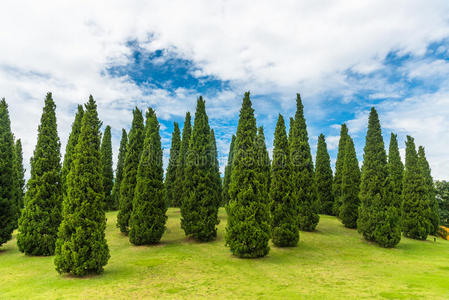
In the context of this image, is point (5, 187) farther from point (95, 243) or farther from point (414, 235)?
point (414, 235)

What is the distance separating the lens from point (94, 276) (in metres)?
13.5

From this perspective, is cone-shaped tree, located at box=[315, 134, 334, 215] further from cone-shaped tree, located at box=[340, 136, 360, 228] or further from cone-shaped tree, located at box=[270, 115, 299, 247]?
cone-shaped tree, located at box=[270, 115, 299, 247]

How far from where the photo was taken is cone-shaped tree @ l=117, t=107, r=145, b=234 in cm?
2422

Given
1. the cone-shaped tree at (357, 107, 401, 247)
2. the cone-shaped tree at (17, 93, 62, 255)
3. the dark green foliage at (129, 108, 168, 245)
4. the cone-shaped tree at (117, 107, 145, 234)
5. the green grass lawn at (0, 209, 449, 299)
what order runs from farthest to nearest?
the cone-shaped tree at (117, 107, 145, 234), the cone-shaped tree at (357, 107, 401, 247), the dark green foliage at (129, 108, 168, 245), the cone-shaped tree at (17, 93, 62, 255), the green grass lawn at (0, 209, 449, 299)

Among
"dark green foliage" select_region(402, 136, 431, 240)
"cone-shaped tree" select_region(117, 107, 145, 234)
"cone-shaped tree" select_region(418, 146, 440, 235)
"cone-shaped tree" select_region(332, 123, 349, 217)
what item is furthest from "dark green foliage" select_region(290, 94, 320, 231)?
"cone-shaped tree" select_region(418, 146, 440, 235)

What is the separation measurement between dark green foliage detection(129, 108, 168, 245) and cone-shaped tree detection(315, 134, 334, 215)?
2238cm

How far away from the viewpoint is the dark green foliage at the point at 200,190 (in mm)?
22031

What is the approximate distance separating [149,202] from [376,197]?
17.7 meters

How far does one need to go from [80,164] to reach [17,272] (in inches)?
263

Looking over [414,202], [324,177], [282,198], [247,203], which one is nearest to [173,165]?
[324,177]

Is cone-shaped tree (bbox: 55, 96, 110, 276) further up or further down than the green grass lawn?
further up

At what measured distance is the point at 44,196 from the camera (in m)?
18.7

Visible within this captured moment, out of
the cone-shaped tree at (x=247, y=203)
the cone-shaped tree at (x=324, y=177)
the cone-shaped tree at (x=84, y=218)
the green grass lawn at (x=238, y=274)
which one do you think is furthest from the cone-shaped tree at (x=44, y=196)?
the cone-shaped tree at (x=324, y=177)

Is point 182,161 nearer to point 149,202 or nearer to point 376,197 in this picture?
point 149,202
